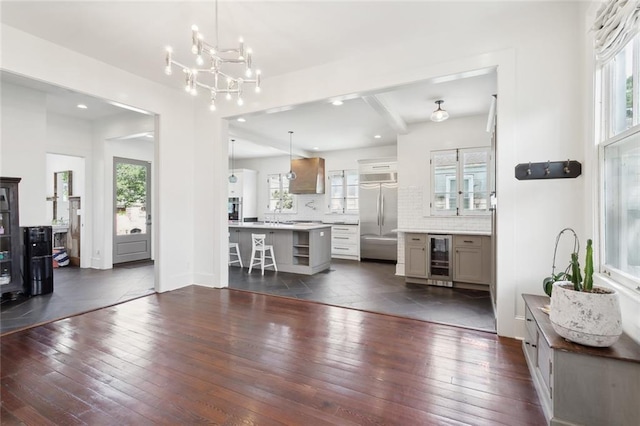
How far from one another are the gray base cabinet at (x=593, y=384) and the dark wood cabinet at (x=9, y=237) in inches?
226

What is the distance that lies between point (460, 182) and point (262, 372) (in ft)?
15.4

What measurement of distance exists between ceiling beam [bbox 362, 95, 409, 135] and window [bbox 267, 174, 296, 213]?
4308 millimetres

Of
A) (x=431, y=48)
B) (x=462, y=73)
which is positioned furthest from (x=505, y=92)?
(x=431, y=48)

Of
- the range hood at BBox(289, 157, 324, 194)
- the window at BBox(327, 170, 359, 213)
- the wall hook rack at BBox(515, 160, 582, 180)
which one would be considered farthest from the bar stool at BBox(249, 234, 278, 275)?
the wall hook rack at BBox(515, 160, 582, 180)

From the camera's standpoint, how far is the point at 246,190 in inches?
366

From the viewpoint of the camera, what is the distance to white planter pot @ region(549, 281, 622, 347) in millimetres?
1586

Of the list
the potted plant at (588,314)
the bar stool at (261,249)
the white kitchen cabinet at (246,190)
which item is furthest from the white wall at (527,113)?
the white kitchen cabinet at (246,190)

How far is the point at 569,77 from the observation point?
263cm

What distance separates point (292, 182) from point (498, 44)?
612 centimetres

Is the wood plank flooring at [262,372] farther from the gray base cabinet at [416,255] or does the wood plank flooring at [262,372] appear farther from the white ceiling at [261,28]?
the white ceiling at [261,28]

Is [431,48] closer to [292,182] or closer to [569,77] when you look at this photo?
[569,77]

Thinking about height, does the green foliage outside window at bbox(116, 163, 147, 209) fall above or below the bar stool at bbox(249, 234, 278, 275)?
above

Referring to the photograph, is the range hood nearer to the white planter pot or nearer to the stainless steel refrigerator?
the stainless steel refrigerator

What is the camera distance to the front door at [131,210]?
6551 mm
